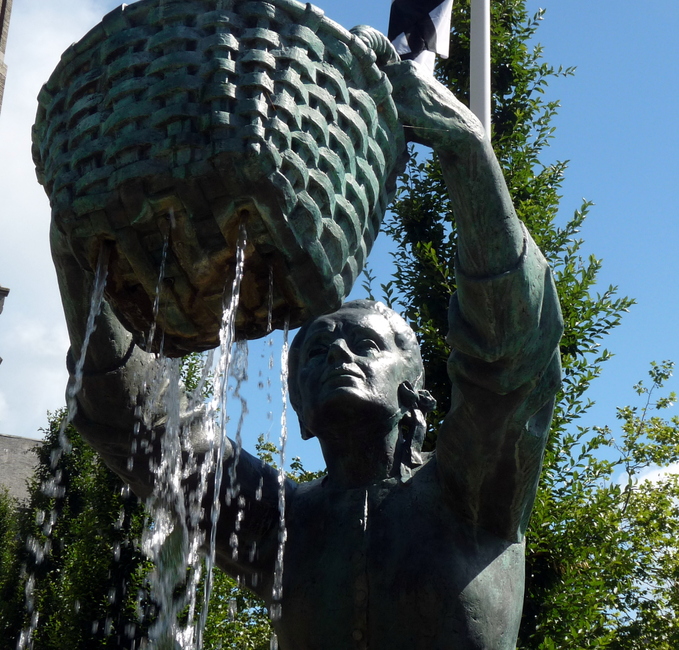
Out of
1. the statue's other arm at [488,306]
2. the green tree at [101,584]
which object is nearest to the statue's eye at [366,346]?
the statue's other arm at [488,306]

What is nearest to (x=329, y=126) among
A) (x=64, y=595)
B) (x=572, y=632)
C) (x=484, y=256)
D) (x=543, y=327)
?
(x=484, y=256)

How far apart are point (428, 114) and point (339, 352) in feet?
2.58

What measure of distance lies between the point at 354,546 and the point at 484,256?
0.89 meters

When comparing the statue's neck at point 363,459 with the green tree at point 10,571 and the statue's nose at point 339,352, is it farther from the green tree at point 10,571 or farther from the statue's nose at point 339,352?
the green tree at point 10,571

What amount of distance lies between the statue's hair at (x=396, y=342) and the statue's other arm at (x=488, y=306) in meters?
0.46

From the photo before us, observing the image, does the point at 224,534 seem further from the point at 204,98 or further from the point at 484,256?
the point at 204,98

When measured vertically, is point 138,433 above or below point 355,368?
below

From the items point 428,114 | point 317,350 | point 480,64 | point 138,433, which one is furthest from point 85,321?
point 480,64

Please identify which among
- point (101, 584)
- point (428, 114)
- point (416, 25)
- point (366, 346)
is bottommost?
point (366, 346)

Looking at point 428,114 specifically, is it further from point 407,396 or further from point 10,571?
point 10,571

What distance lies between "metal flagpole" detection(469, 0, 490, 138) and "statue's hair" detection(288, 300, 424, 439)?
1.26 metres

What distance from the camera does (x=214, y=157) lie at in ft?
6.56

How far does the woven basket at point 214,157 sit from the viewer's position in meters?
2.02

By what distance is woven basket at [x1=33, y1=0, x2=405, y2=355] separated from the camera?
202 centimetres
